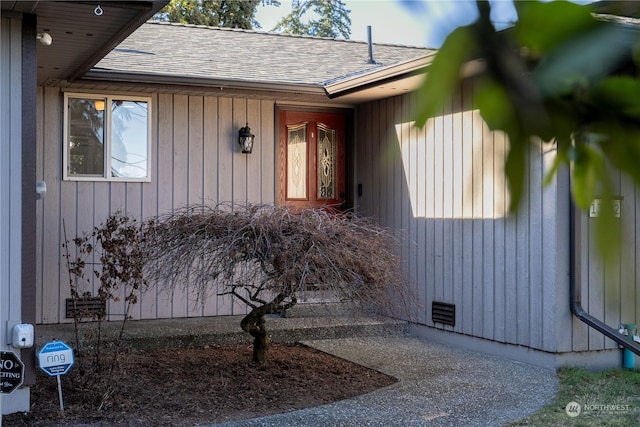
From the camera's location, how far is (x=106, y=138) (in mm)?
8078

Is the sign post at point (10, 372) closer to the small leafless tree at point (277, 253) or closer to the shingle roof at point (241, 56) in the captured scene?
the small leafless tree at point (277, 253)

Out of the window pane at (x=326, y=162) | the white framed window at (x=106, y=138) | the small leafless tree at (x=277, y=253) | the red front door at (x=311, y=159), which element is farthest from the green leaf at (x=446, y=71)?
the window pane at (x=326, y=162)

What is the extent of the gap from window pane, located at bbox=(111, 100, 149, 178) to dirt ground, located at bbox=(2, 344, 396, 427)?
7.39ft

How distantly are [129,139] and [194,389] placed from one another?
11.6 ft

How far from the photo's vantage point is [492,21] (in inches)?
19.1

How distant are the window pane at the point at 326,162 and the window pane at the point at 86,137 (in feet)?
9.09

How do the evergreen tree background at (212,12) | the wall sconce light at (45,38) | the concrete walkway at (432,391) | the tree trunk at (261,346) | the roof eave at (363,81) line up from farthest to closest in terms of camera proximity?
1. the evergreen tree background at (212,12)
2. the roof eave at (363,81)
3. the tree trunk at (261,346)
4. the wall sconce light at (45,38)
5. the concrete walkway at (432,391)

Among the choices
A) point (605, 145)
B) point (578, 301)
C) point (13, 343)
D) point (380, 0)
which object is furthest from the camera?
point (578, 301)

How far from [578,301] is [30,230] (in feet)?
15.1

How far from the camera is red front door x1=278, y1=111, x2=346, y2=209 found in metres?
9.23

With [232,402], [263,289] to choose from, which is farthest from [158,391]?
[263,289]

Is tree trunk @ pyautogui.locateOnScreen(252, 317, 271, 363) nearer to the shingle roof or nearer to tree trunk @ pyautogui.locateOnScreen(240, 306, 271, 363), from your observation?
tree trunk @ pyautogui.locateOnScreen(240, 306, 271, 363)

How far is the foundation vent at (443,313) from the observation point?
7746 millimetres

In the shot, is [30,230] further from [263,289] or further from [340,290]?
[340,290]
